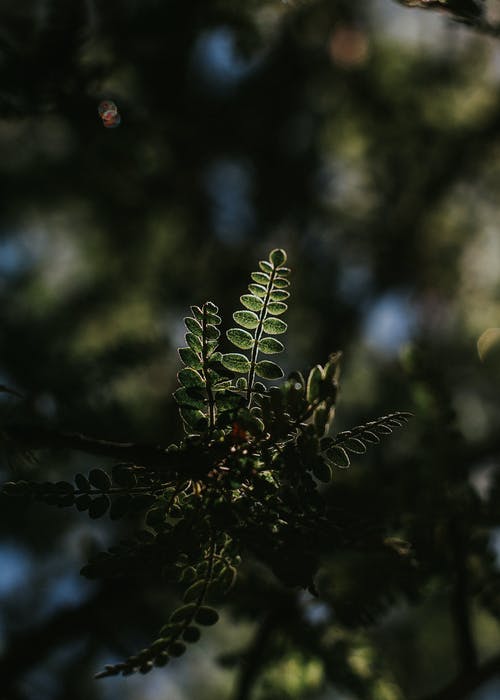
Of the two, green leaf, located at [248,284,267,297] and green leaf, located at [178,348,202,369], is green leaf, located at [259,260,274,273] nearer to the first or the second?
green leaf, located at [248,284,267,297]

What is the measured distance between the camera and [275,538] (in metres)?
0.75

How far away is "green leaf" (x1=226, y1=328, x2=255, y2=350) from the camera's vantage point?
0.81m

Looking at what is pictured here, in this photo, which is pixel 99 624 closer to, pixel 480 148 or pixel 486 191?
pixel 480 148

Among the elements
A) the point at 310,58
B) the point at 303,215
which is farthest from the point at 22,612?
the point at 310,58

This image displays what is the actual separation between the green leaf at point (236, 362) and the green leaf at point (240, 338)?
0.6 inches

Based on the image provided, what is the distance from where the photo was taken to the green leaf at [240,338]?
0.81 m

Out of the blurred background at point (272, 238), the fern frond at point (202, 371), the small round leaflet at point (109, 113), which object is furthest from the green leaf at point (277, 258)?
the blurred background at point (272, 238)

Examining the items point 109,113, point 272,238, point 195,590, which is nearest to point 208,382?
point 195,590

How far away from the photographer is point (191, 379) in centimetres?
79

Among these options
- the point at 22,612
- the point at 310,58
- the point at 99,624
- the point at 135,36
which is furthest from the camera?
the point at 310,58

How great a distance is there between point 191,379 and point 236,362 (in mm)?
64

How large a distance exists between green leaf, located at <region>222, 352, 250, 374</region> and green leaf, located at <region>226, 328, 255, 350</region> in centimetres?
1

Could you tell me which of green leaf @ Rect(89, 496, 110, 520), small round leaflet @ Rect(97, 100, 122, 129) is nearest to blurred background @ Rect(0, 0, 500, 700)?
small round leaflet @ Rect(97, 100, 122, 129)

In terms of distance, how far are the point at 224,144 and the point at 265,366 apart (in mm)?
3035
